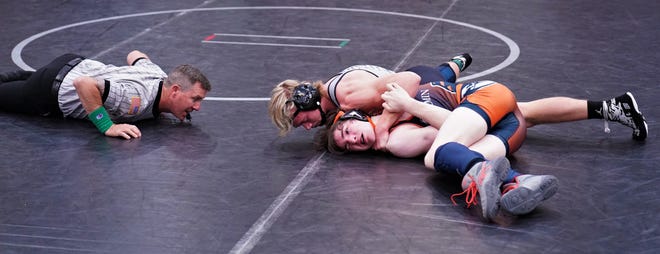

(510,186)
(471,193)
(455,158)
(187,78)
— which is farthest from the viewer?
(187,78)

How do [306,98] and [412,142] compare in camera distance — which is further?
[306,98]

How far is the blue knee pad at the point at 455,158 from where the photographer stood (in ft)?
15.6

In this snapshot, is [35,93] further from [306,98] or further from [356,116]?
[356,116]

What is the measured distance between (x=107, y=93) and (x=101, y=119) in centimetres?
18

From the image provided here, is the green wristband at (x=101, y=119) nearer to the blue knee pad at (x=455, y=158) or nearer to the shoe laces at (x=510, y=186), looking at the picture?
the blue knee pad at (x=455, y=158)

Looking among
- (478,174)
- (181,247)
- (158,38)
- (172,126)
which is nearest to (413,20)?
(158,38)

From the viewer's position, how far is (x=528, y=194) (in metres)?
4.37

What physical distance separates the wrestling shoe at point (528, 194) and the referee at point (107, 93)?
2298 mm

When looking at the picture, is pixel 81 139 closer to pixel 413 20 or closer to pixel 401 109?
pixel 401 109

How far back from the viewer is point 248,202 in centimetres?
474

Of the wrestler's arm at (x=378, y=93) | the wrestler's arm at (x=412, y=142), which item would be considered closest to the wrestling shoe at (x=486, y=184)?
the wrestler's arm at (x=412, y=142)

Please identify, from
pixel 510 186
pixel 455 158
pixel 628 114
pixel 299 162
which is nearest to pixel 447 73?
pixel 628 114

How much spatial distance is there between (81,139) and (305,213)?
1.91 metres

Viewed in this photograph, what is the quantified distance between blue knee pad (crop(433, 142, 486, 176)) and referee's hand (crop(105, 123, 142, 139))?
6.43ft
